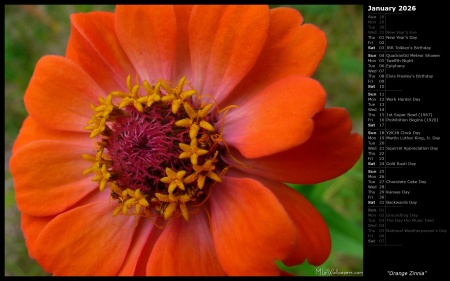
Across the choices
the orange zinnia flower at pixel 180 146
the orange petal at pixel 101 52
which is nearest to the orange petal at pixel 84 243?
the orange zinnia flower at pixel 180 146

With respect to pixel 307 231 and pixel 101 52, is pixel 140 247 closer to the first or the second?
pixel 307 231

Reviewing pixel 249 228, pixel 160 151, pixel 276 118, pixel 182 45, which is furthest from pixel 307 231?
pixel 182 45

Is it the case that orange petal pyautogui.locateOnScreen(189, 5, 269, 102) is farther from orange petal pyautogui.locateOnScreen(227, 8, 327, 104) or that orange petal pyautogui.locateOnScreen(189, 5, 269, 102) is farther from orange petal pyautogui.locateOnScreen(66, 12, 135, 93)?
orange petal pyautogui.locateOnScreen(66, 12, 135, 93)

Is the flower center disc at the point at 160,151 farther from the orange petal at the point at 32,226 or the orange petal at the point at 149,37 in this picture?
the orange petal at the point at 32,226

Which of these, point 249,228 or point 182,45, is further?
point 182,45

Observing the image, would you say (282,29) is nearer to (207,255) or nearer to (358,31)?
(207,255)

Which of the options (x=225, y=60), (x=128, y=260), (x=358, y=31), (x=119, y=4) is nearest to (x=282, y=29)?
(x=225, y=60)

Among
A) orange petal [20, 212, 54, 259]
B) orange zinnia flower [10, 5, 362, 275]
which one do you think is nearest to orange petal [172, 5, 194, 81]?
orange zinnia flower [10, 5, 362, 275]
